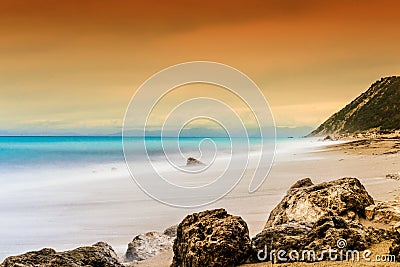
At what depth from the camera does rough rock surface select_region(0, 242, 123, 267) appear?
16.5ft

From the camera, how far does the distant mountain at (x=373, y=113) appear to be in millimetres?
55862

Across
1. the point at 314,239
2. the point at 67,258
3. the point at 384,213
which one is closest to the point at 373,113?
the point at 384,213

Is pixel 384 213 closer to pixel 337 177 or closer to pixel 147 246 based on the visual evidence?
pixel 147 246

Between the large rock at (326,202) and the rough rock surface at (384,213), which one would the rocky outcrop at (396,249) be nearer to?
the rough rock surface at (384,213)

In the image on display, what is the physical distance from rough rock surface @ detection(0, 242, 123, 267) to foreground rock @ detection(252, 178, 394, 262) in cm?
192

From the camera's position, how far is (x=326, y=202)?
640cm

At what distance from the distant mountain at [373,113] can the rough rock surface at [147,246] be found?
4555cm

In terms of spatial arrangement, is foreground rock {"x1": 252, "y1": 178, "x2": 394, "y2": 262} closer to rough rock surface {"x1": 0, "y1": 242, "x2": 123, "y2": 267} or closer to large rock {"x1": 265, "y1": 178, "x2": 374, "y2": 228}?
large rock {"x1": 265, "y1": 178, "x2": 374, "y2": 228}

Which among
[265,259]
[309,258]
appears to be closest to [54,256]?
[265,259]

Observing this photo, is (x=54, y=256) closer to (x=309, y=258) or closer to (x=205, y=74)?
(x=309, y=258)

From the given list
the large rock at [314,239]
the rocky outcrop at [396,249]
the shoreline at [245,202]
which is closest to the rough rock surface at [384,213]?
the large rock at [314,239]

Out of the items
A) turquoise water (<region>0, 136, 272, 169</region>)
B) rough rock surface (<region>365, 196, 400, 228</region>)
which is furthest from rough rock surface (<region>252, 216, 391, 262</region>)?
turquoise water (<region>0, 136, 272, 169</region>)

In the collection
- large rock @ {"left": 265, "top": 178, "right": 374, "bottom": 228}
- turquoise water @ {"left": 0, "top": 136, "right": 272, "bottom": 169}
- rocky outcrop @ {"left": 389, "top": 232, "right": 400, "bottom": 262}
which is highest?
turquoise water @ {"left": 0, "top": 136, "right": 272, "bottom": 169}

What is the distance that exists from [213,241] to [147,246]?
2740 mm
